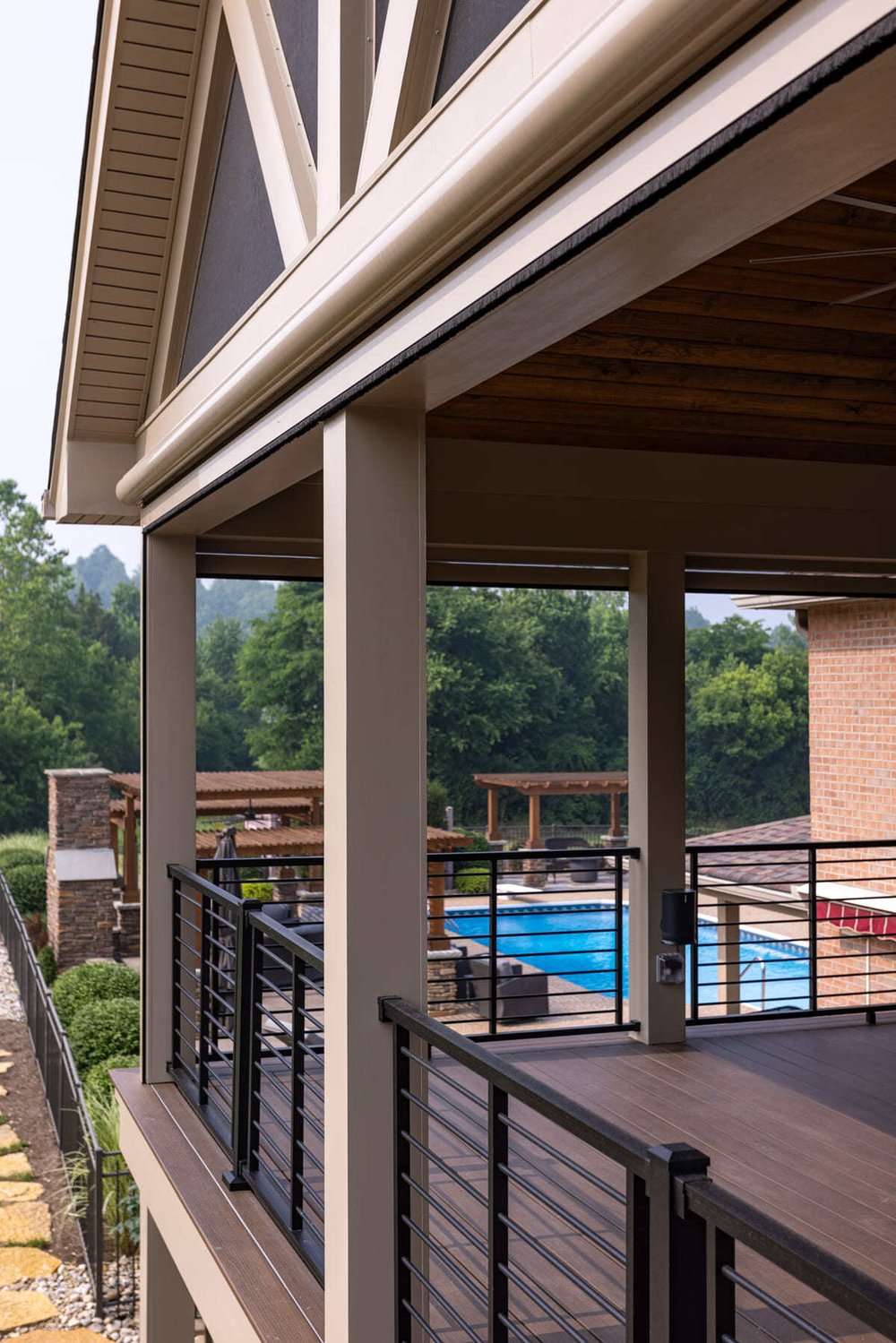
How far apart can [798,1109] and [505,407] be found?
2.92 meters

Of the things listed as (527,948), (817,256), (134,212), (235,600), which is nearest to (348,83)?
(817,256)

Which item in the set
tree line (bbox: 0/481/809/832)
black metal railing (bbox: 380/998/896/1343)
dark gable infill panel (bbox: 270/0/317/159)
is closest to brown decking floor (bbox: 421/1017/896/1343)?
black metal railing (bbox: 380/998/896/1343)

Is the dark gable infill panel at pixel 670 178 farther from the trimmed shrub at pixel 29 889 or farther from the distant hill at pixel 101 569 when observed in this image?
the distant hill at pixel 101 569

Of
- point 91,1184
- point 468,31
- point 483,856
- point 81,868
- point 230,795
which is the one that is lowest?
point 91,1184

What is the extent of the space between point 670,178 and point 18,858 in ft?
80.2

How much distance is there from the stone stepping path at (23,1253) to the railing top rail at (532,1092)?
23.1ft

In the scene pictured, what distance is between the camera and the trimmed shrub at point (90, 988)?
46.3 ft

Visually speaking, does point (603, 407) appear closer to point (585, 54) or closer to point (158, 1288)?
point (585, 54)

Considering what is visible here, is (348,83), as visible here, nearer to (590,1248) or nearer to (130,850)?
(590,1248)

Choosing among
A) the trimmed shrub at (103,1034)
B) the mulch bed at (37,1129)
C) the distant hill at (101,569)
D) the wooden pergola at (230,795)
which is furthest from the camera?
the distant hill at (101,569)

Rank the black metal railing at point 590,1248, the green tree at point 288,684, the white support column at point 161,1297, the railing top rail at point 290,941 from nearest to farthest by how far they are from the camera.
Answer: the black metal railing at point 590,1248 < the railing top rail at point 290,941 < the white support column at point 161,1297 < the green tree at point 288,684

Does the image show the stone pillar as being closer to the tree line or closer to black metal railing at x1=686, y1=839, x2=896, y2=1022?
black metal railing at x1=686, y1=839, x2=896, y2=1022

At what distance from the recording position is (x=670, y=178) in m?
1.60

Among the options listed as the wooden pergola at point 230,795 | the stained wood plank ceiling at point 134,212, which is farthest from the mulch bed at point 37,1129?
the stained wood plank ceiling at point 134,212
